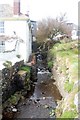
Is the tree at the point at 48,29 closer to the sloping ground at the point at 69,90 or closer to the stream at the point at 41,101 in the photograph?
the sloping ground at the point at 69,90

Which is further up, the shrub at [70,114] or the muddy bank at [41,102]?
the shrub at [70,114]

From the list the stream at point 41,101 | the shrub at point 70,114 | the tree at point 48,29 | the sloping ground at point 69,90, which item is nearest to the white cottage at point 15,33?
the stream at point 41,101

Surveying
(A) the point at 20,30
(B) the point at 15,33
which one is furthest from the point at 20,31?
(B) the point at 15,33

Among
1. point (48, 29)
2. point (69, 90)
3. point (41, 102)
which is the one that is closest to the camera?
point (69, 90)

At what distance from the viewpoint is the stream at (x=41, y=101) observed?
59.1ft

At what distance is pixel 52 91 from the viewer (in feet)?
79.6

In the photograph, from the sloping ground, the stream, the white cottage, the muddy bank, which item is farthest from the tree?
the muddy bank

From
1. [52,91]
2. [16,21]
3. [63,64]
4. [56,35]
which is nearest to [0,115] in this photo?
[52,91]

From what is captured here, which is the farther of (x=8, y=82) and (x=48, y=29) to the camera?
(x=48, y=29)

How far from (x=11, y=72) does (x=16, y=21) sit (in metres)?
10.5

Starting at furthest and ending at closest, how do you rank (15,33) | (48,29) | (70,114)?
(48,29), (15,33), (70,114)

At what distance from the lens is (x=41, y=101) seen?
2128cm

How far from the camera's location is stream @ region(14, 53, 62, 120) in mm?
18016

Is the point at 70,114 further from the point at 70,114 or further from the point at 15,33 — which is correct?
the point at 15,33
